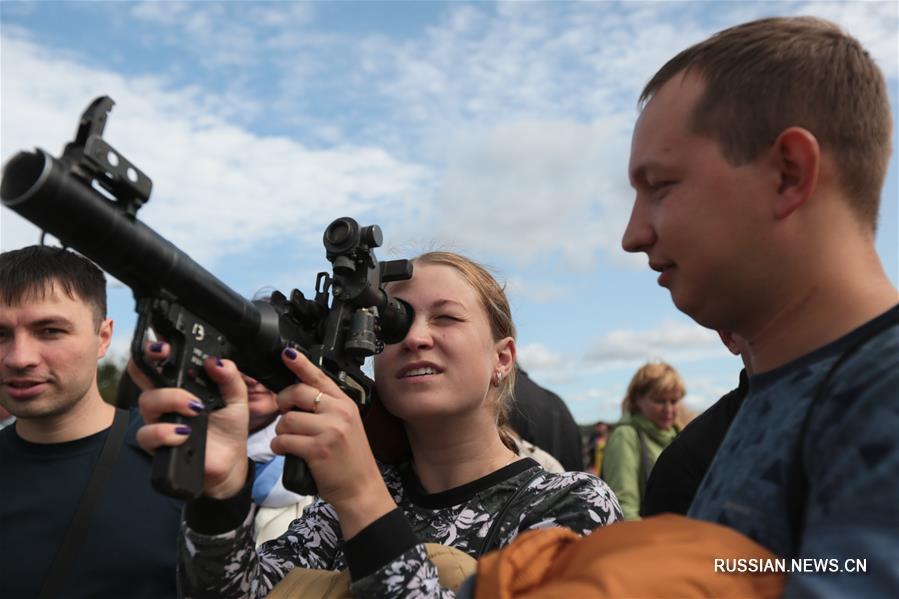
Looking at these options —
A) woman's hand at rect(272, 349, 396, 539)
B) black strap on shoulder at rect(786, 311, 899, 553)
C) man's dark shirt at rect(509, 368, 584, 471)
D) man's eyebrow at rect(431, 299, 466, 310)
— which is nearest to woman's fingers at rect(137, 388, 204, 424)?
woman's hand at rect(272, 349, 396, 539)

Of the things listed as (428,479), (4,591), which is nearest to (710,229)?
(428,479)

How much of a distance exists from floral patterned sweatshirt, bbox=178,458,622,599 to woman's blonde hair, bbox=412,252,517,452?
416 millimetres

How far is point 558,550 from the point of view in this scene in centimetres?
118

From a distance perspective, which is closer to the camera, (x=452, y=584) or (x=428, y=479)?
(x=452, y=584)

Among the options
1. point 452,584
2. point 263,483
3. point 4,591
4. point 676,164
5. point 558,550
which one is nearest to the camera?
point 558,550

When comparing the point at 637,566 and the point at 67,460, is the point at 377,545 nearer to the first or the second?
the point at 637,566

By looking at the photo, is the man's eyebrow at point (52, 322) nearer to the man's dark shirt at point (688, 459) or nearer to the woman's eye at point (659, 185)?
the man's dark shirt at point (688, 459)

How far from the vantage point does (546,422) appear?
5340 millimetres

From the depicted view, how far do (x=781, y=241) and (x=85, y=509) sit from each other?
2.72 m

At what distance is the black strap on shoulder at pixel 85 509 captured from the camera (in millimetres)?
2719

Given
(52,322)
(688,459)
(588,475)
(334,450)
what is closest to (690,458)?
(688,459)

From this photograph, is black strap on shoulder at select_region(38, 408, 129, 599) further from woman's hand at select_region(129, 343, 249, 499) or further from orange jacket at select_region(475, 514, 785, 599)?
orange jacket at select_region(475, 514, 785, 599)

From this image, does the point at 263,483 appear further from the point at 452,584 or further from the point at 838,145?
the point at 838,145

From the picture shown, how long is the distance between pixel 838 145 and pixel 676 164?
0.84 ft
